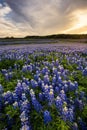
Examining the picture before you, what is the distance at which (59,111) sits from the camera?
3.90m

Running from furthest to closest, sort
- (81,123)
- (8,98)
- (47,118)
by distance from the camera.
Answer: (8,98)
(81,123)
(47,118)

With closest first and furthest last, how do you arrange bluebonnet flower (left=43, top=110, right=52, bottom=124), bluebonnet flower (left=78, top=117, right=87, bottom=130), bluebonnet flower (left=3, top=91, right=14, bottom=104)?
1. bluebonnet flower (left=43, top=110, right=52, bottom=124)
2. bluebonnet flower (left=78, top=117, right=87, bottom=130)
3. bluebonnet flower (left=3, top=91, right=14, bottom=104)

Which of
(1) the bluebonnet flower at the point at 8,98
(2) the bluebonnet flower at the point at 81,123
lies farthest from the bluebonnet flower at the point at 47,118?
(1) the bluebonnet flower at the point at 8,98

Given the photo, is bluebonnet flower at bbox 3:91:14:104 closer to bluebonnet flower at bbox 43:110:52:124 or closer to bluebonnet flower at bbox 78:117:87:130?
bluebonnet flower at bbox 43:110:52:124

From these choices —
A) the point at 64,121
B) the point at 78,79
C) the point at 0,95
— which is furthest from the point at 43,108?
the point at 78,79

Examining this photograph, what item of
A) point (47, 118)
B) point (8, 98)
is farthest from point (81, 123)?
point (8, 98)

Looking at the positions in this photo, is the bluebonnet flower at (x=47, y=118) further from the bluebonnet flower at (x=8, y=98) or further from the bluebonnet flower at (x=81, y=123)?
the bluebonnet flower at (x=8, y=98)

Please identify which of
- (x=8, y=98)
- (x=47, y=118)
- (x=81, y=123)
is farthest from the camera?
(x=8, y=98)

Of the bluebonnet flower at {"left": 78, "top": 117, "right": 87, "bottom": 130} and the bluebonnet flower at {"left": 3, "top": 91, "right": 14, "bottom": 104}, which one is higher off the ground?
the bluebonnet flower at {"left": 3, "top": 91, "right": 14, "bottom": 104}

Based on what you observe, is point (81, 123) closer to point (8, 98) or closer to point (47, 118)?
point (47, 118)

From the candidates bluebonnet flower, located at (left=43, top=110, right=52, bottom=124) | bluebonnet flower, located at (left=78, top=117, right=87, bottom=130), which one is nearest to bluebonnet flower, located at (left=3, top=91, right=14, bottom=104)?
bluebonnet flower, located at (left=43, top=110, right=52, bottom=124)

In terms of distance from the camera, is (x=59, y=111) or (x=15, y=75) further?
(x=15, y=75)

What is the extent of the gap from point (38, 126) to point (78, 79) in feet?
8.85

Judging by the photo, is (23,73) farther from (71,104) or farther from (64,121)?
(64,121)
